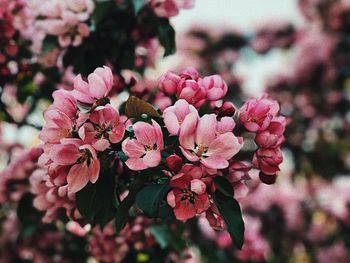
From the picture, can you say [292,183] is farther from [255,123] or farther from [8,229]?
[255,123]

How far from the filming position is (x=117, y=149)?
1.14 metres

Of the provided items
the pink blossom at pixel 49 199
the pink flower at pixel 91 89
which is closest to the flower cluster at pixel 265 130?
the pink flower at pixel 91 89

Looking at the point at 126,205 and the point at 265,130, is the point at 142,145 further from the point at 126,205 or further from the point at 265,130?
the point at 265,130

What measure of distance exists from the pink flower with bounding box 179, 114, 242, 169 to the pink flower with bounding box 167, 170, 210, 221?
0.16 feet

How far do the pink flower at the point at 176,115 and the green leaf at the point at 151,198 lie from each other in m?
0.13

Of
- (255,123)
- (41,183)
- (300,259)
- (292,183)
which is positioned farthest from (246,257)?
(292,183)

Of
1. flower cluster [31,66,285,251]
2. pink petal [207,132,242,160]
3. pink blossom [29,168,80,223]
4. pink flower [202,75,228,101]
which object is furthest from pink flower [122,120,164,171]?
pink blossom [29,168,80,223]

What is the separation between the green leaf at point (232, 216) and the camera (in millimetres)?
1123

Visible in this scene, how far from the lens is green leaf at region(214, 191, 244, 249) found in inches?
44.2

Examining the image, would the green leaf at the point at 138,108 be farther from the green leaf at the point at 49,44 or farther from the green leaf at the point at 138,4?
the green leaf at the point at 49,44

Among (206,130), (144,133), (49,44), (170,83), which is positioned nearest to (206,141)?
(206,130)

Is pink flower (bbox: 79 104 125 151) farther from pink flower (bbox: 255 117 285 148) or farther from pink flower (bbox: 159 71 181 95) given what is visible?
pink flower (bbox: 255 117 285 148)

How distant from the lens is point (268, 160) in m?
1.21

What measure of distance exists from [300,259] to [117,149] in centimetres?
392
